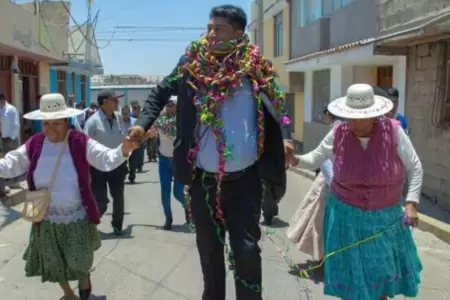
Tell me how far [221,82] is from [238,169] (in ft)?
1.73

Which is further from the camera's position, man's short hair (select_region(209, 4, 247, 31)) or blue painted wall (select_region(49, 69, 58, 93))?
blue painted wall (select_region(49, 69, 58, 93))

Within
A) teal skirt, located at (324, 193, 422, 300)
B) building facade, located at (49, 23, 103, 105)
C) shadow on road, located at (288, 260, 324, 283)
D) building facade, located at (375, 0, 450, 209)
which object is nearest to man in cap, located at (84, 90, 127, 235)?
shadow on road, located at (288, 260, 324, 283)

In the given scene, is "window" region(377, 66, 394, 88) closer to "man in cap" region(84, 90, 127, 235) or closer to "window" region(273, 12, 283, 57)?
"man in cap" region(84, 90, 127, 235)

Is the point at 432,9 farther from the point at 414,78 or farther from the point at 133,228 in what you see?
the point at 133,228

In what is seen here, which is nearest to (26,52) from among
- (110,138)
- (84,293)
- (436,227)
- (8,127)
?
(8,127)

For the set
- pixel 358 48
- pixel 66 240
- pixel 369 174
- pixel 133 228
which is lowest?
pixel 133 228

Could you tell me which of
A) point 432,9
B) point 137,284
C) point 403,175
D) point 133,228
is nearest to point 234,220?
point 403,175

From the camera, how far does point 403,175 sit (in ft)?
12.8

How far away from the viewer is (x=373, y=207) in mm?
3811

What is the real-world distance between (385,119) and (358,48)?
8.16 m

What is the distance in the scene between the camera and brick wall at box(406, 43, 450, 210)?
911cm

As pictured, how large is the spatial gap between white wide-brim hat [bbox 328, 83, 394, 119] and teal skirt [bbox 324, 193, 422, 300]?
60 centimetres

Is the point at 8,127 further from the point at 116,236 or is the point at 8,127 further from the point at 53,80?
the point at 53,80

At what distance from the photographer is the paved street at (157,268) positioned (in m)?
4.99
